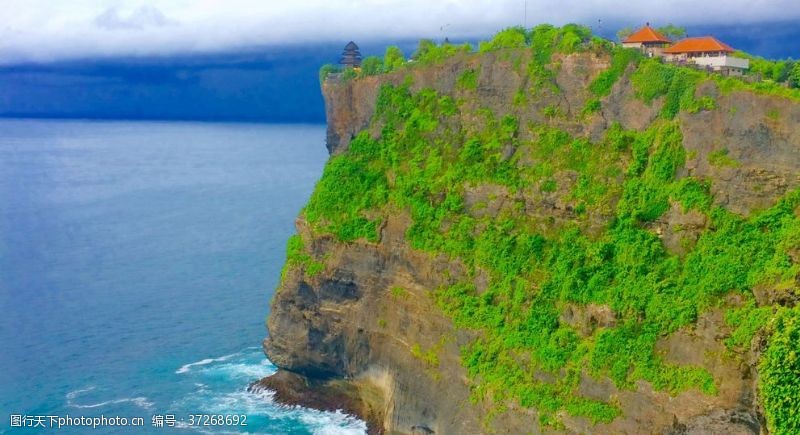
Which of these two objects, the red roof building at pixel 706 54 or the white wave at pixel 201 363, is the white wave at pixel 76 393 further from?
the red roof building at pixel 706 54

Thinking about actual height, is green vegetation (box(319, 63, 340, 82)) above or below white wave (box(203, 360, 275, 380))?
above

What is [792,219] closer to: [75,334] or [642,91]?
[642,91]

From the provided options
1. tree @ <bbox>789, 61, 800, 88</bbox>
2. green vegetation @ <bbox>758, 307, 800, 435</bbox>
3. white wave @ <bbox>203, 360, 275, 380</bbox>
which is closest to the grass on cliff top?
tree @ <bbox>789, 61, 800, 88</bbox>

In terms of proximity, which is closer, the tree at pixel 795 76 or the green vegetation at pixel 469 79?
the tree at pixel 795 76

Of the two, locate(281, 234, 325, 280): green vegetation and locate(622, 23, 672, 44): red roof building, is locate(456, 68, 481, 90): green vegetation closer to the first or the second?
locate(622, 23, 672, 44): red roof building

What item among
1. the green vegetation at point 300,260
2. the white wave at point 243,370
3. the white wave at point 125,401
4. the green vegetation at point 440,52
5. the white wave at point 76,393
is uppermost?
the green vegetation at point 440,52

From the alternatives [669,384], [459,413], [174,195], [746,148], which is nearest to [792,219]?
[746,148]

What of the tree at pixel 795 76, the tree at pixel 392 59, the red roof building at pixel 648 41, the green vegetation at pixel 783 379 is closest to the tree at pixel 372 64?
the tree at pixel 392 59

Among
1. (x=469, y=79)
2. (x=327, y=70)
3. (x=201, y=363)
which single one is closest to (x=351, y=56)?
(x=327, y=70)
